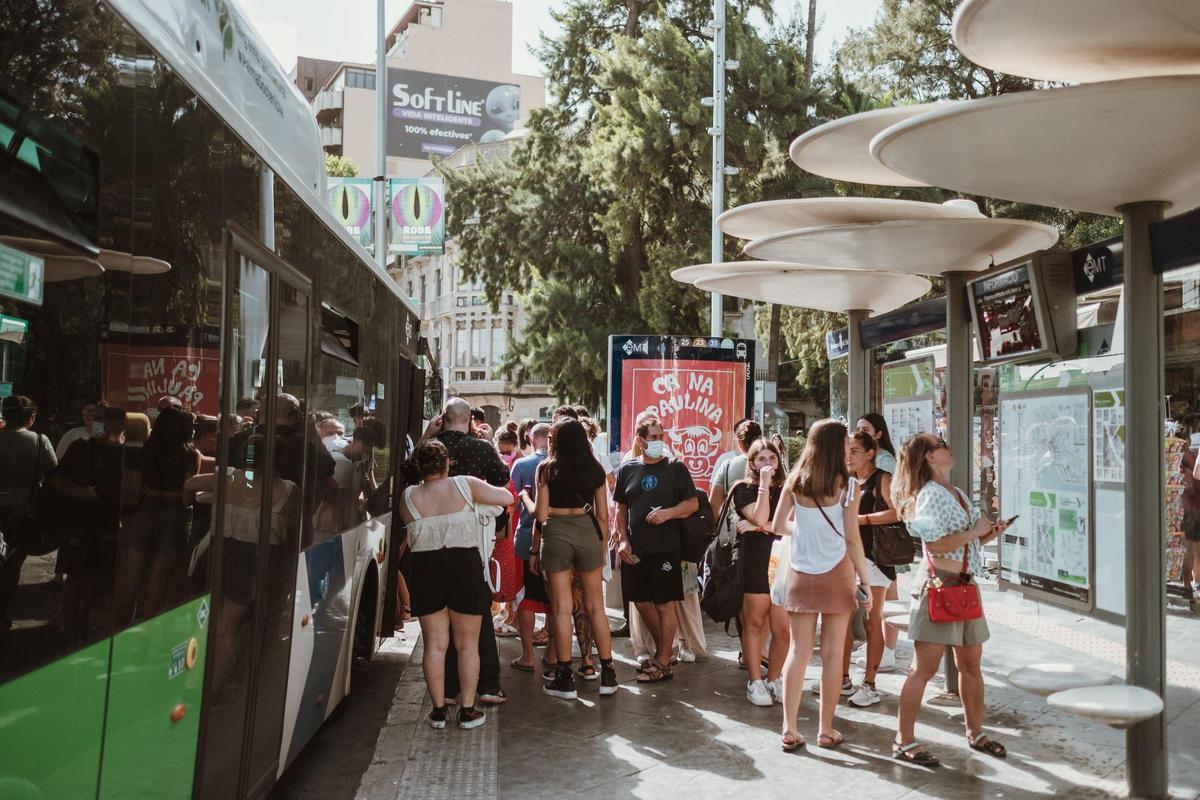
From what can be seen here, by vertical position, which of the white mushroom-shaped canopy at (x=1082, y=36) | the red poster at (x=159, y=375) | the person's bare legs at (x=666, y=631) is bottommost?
the person's bare legs at (x=666, y=631)

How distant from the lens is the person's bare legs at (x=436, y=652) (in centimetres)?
677

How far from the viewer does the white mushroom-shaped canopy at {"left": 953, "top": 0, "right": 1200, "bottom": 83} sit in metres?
4.25

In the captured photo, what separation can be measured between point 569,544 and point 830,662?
209 cm

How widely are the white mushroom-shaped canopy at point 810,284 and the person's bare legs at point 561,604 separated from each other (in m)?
2.68

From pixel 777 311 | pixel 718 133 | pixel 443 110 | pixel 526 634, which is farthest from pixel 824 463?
pixel 443 110

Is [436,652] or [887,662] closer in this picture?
[436,652]

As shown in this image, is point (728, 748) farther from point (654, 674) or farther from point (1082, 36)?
point (1082, 36)

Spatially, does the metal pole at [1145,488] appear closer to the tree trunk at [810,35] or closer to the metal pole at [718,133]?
the metal pole at [718,133]

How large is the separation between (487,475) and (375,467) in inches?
33.6

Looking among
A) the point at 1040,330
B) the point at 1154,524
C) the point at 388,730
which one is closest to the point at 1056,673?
the point at 1154,524

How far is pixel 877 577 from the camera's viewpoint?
747cm

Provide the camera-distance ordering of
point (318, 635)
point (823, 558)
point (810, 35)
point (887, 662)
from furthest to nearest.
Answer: point (810, 35) < point (887, 662) < point (823, 558) < point (318, 635)

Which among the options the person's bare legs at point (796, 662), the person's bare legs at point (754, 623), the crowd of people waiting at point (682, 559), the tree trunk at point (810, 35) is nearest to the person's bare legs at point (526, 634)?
the crowd of people waiting at point (682, 559)

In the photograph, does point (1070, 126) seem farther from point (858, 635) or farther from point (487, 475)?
point (858, 635)
